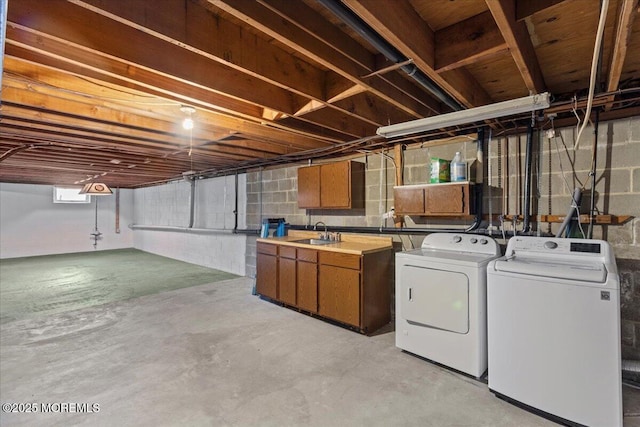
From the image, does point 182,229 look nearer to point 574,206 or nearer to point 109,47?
point 109,47

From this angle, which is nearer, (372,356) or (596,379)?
(596,379)

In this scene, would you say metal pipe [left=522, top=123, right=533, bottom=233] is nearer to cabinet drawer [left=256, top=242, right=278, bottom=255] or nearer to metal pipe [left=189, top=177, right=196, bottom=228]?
cabinet drawer [left=256, top=242, right=278, bottom=255]

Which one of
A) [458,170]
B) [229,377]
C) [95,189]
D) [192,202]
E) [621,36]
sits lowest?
[229,377]

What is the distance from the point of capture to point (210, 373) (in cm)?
249

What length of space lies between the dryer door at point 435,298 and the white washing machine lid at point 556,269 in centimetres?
34

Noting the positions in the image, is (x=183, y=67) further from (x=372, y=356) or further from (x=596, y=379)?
(x=596, y=379)

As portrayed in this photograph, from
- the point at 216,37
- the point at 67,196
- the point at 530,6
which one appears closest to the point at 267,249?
the point at 216,37

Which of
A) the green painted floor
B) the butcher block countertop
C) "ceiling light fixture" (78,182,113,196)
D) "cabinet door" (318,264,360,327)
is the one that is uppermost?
"ceiling light fixture" (78,182,113,196)

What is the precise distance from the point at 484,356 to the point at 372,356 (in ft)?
3.00

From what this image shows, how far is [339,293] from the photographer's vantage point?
11.3 feet

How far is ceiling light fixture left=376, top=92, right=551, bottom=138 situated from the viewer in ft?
6.65


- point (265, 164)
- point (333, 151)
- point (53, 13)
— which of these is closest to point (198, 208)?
point (265, 164)

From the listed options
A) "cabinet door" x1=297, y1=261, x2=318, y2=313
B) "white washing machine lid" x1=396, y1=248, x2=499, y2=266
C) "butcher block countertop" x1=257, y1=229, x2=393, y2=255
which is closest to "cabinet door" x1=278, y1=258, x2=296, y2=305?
"cabinet door" x1=297, y1=261, x2=318, y2=313

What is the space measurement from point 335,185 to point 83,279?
532 centimetres
